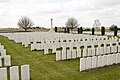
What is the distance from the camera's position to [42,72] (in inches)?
312

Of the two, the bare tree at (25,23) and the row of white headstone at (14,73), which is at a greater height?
the bare tree at (25,23)

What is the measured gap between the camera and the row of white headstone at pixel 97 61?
8141 millimetres

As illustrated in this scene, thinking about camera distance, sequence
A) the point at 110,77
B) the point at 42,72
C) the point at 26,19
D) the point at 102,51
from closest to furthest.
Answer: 1. the point at 110,77
2. the point at 42,72
3. the point at 102,51
4. the point at 26,19

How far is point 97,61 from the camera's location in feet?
28.2

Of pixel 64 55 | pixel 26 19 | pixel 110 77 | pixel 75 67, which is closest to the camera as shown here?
pixel 110 77

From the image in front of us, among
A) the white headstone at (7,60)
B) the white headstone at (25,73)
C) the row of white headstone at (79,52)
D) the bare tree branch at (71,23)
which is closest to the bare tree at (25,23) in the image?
the bare tree branch at (71,23)

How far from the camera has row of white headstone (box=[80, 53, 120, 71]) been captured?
320 inches

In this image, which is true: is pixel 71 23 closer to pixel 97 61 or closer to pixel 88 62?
pixel 97 61

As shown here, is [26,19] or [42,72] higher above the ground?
[26,19]

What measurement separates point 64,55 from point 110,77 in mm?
3673

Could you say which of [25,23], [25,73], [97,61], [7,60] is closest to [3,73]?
[25,73]

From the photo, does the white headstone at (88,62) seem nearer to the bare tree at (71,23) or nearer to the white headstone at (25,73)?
the white headstone at (25,73)

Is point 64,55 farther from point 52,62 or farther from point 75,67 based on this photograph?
point 75,67

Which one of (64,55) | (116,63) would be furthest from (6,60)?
(116,63)
